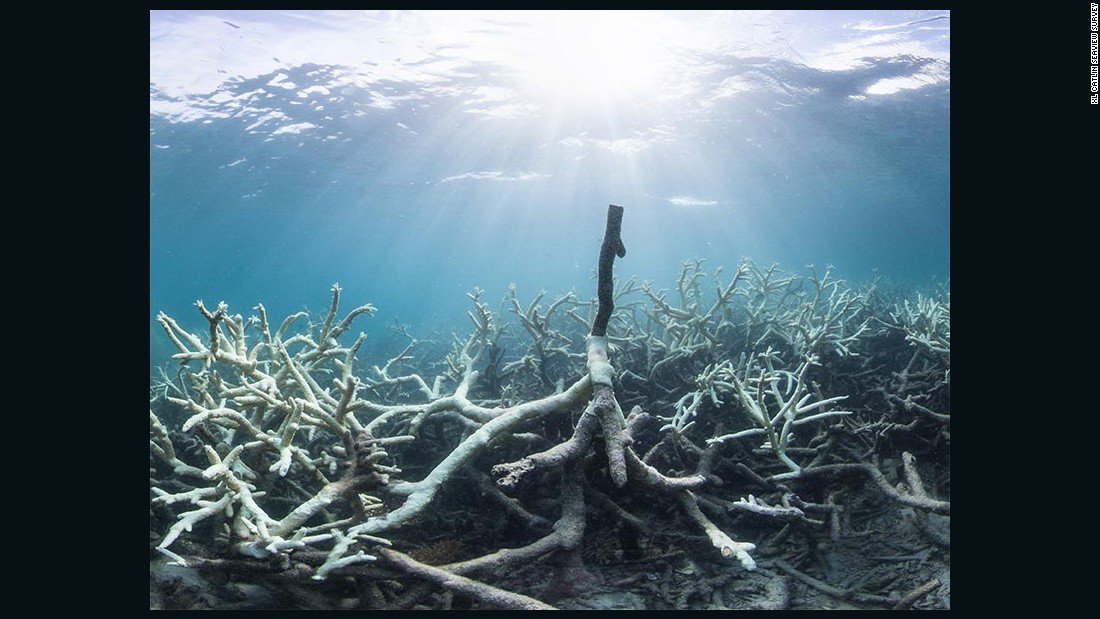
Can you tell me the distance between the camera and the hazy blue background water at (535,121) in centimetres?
1368

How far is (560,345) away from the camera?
31.3ft

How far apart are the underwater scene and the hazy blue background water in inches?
6.3

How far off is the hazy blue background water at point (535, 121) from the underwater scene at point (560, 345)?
6.3 inches

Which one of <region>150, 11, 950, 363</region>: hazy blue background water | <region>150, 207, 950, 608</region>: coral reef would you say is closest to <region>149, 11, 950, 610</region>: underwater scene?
<region>150, 207, 950, 608</region>: coral reef

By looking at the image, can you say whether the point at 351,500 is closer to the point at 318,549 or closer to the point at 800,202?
the point at 318,549

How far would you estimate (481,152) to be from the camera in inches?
958

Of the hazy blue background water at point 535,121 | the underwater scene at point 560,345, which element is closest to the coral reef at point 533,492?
the underwater scene at point 560,345

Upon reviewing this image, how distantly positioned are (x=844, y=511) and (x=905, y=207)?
43568mm

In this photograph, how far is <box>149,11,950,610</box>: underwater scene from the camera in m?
3.28

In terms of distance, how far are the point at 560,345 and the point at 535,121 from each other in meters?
14.0

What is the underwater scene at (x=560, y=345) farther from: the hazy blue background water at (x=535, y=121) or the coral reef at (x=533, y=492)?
the hazy blue background water at (x=535, y=121)

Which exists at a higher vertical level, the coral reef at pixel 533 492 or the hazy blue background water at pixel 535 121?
the hazy blue background water at pixel 535 121
